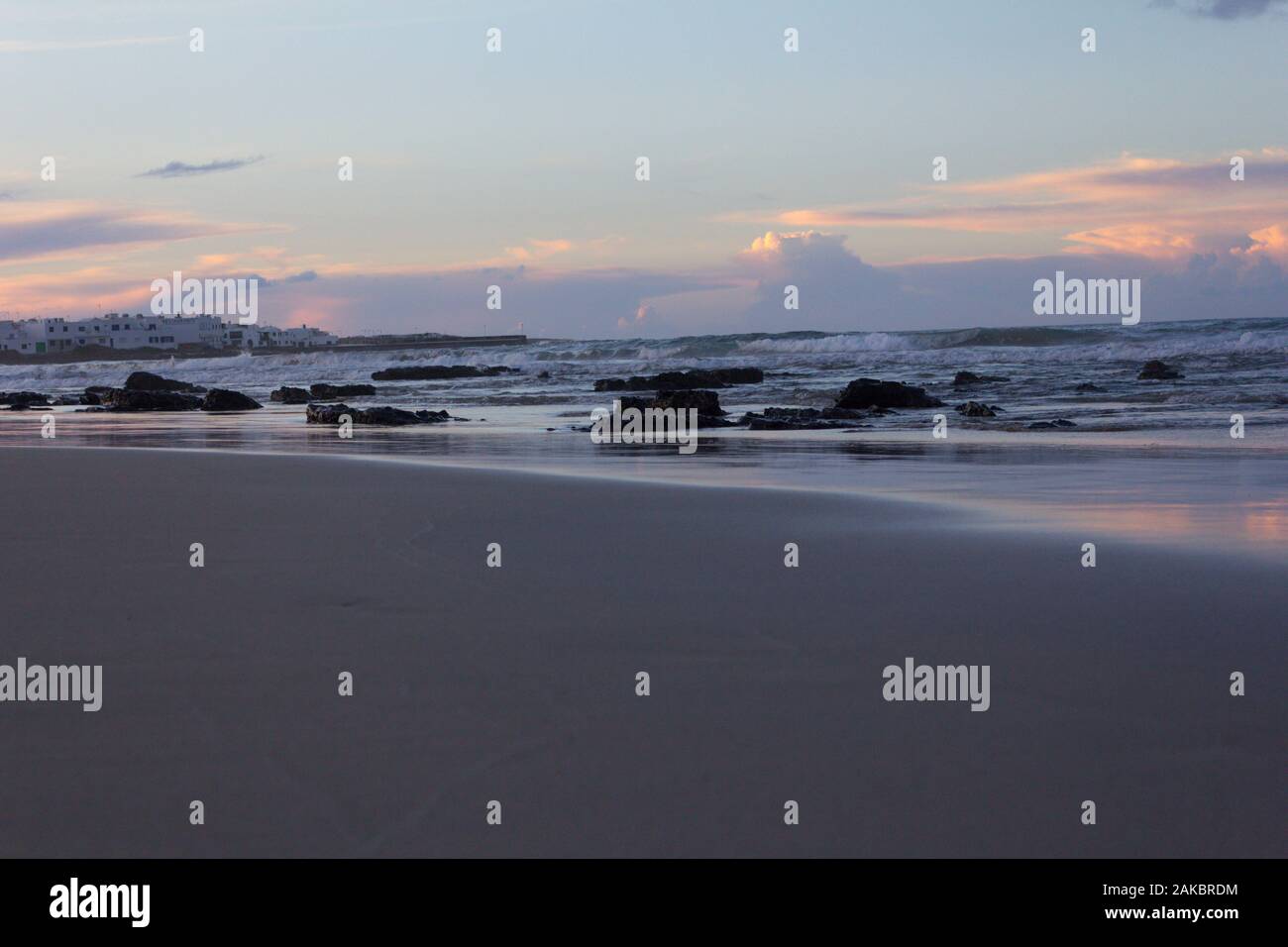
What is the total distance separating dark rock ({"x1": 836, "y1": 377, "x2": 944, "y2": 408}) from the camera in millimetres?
22047

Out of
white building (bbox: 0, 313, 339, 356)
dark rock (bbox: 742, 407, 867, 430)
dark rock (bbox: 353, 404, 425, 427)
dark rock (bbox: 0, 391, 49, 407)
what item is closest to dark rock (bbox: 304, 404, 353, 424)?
dark rock (bbox: 353, 404, 425, 427)

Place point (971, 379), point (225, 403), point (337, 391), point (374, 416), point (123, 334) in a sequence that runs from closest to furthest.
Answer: point (374, 416) < point (225, 403) < point (971, 379) < point (337, 391) < point (123, 334)

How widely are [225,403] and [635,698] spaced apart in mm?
26172

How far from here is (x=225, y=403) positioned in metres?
28.7

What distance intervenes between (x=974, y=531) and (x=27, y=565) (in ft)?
17.1

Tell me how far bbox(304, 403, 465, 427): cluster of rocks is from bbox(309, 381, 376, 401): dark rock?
9103 millimetres

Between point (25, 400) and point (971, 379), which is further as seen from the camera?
point (25, 400)

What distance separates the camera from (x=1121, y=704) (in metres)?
4.16

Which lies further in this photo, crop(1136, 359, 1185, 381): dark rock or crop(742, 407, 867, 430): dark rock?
crop(1136, 359, 1185, 381): dark rock

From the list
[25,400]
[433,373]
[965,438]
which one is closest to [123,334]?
[433,373]

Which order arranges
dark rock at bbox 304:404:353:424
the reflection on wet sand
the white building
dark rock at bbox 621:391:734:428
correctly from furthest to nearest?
1. the white building
2. dark rock at bbox 304:404:353:424
3. dark rock at bbox 621:391:734:428
4. the reflection on wet sand

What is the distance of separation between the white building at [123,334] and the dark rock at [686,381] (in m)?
112

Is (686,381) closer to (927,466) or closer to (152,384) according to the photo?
(152,384)

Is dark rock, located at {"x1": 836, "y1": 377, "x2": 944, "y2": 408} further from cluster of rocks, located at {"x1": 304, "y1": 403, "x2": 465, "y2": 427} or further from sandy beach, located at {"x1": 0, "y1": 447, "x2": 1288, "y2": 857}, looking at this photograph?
sandy beach, located at {"x1": 0, "y1": 447, "x2": 1288, "y2": 857}
